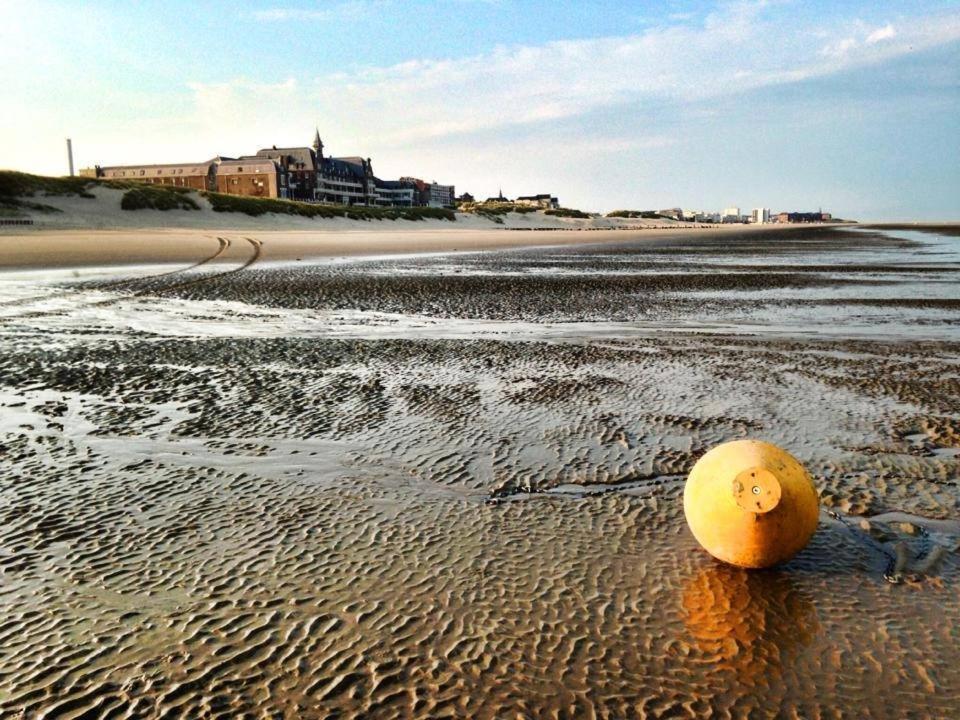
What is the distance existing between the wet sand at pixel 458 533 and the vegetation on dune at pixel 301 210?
135ft

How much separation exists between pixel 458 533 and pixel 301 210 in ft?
171

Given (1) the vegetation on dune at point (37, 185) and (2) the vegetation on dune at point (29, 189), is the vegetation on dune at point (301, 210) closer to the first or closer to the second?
(1) the vegetation on dune at point (37, 185)

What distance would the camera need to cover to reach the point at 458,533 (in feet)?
10.6

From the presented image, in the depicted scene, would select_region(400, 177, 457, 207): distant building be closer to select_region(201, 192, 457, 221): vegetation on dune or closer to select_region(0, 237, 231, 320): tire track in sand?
select_region(201, 192, 457, 221): vegetation on dune

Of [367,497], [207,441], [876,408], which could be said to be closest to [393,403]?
[207,441]

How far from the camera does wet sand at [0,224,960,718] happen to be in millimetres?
2225

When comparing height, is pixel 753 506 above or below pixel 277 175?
below

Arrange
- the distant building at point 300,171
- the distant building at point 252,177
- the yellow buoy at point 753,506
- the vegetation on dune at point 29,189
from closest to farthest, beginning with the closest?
1. the yellow buoy at point 753,506
2. the vegetation on dune at point 29,189
3. the distant building at point 252,177
4. the distant building at point 300,171

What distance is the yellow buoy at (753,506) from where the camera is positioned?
272 centimetres

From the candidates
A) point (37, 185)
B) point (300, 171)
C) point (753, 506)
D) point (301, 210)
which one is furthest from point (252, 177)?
point (753, 506)

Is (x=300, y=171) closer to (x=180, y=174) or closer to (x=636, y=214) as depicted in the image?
(x=180, y=174)

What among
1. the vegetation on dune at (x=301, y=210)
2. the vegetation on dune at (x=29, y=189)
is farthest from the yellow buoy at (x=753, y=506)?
the vegetation on dune at (x=301, y=210)

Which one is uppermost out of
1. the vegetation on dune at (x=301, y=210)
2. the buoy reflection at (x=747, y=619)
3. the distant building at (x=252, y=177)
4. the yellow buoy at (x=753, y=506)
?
the distant building at (x=252, y=177)

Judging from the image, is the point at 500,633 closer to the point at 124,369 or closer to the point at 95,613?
the point at 95,613
